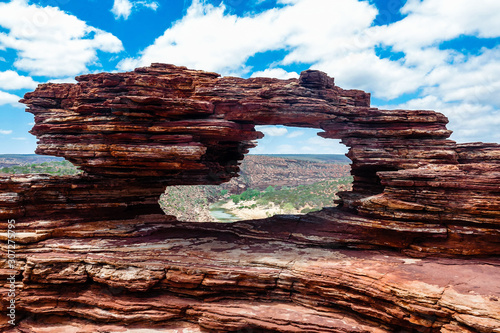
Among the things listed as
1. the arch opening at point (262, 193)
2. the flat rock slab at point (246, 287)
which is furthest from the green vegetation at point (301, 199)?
the flat rock slab at point (246, 287)

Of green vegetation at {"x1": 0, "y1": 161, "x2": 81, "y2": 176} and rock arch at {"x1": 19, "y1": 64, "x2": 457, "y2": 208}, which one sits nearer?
rock arch at {"x1": 19, "y1": 64, "x2": 457, "y2": 208}

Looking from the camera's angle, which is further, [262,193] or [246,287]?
[262,193]

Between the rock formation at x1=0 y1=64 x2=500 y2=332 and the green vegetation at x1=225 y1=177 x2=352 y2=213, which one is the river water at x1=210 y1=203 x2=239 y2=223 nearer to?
the green vegetation at x1=225 y1=177 x2=352 y2=213

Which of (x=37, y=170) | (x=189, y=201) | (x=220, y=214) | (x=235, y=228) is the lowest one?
(x=220, y=214)

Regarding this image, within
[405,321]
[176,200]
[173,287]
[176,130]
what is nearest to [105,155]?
[176,130]

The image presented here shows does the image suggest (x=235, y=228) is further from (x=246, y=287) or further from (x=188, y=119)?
(x=188, y=119)

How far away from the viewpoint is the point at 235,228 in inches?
828

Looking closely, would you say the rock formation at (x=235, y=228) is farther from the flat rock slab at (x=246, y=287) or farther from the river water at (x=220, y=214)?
the river water at (x=220, y=214)

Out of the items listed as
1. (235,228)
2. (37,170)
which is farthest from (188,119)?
(37,170)

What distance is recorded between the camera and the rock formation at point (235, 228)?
13.7 metres

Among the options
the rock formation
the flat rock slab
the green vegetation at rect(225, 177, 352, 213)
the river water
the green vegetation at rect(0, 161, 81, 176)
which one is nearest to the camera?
the flat rock slab

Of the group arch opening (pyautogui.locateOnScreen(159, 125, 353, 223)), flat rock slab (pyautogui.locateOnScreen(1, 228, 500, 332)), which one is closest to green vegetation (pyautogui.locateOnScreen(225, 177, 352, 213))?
arch opening (pyautogui.locateOnScreen(159, 125, 353, 223))

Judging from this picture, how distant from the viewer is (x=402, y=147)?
19.6m

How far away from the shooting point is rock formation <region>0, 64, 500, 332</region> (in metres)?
13.7
